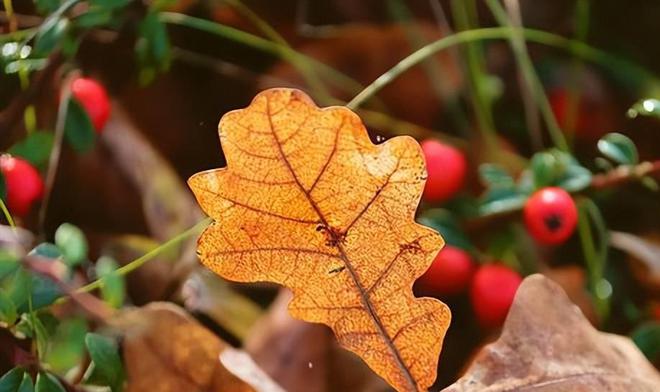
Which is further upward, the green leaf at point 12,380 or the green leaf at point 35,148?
the green leaf at point 35,148

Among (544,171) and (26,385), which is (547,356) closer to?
(544,171)

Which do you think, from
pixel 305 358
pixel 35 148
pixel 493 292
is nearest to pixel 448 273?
pixel 493 292

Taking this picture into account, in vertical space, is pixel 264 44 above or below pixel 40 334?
above

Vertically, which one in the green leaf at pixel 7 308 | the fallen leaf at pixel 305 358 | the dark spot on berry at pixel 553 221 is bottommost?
the fallen leaf at pixel 305 358

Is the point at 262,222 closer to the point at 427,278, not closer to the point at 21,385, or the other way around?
the point at 21,385

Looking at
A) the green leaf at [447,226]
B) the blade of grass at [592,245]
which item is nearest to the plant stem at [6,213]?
the green leaf at [447,226]

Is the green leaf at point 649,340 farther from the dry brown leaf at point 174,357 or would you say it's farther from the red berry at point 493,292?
the dry brown leaf at point 174,357

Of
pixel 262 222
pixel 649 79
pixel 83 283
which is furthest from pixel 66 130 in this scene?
pixel 649 79
